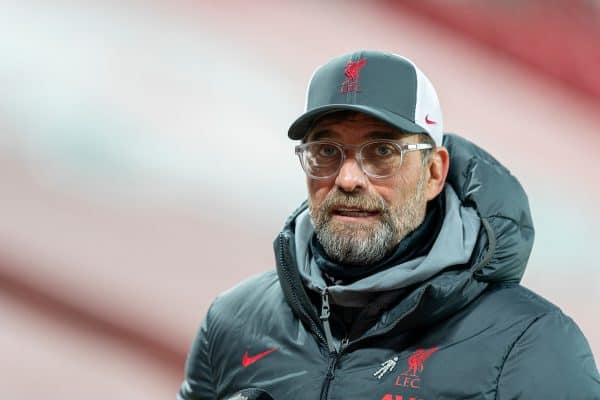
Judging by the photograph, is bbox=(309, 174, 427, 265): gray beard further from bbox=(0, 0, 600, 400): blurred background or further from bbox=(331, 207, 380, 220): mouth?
bbox=(0, 0, 600, 400): blurred background

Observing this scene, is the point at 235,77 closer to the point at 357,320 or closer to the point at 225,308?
the point at 225,308

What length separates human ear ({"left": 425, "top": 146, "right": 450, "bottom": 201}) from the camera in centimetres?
124

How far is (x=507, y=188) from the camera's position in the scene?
1.19 meters

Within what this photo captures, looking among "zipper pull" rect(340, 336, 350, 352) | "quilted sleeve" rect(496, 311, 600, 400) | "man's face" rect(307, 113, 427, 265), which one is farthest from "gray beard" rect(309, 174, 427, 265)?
"quilted sleeve" rect(496, 311, 600, 400)

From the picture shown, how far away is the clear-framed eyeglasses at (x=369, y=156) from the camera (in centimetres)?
118

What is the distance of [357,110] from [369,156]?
0.07m

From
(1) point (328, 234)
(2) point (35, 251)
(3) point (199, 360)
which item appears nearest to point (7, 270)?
(2) point (35, 251)

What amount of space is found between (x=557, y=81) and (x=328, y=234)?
5.11 ft

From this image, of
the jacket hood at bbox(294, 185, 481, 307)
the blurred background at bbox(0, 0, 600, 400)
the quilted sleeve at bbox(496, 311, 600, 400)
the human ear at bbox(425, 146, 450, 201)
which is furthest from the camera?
the blurred background at bbox(0, 0, 600, 400)

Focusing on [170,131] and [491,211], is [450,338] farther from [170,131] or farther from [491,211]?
[170,131]

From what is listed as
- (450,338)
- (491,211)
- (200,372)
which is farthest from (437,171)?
(200,372)

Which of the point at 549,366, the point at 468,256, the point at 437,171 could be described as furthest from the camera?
the point at 437,171

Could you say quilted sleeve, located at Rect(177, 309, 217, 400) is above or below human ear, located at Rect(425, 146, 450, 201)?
below

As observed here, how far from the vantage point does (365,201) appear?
46.8 inches
